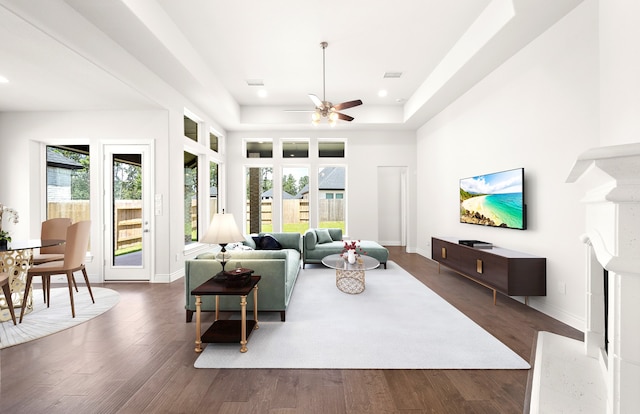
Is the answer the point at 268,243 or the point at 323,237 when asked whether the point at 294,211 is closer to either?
the point at 323,237

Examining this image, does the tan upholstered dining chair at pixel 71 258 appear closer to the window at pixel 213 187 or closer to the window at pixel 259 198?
the window at pixel 213 187

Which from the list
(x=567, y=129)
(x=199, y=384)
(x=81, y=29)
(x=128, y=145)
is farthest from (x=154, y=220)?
(x=567, y=129)

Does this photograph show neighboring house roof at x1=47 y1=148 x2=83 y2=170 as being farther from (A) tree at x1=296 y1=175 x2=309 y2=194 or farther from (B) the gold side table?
(A) tree at x1=296 y1=175 x2=309 y2=194

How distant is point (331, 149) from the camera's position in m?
7.46

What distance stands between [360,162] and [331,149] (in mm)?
865

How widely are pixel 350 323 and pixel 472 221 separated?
286 cm

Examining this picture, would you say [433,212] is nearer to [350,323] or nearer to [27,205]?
[350,323]

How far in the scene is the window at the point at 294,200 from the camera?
7395mm

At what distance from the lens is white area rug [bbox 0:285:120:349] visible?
2635mm

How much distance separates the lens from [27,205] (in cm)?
458

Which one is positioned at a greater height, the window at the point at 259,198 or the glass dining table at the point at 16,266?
the window at the point at 259,198

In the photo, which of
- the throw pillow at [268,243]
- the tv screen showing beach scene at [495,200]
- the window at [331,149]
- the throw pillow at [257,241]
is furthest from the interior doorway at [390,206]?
the throw pillow at [257,241]

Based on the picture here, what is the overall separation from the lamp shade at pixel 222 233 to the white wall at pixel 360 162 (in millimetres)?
4751

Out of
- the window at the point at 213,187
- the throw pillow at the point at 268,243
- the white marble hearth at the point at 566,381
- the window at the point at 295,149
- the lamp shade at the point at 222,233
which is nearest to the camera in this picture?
the white marble hearth at the point at 566,381
